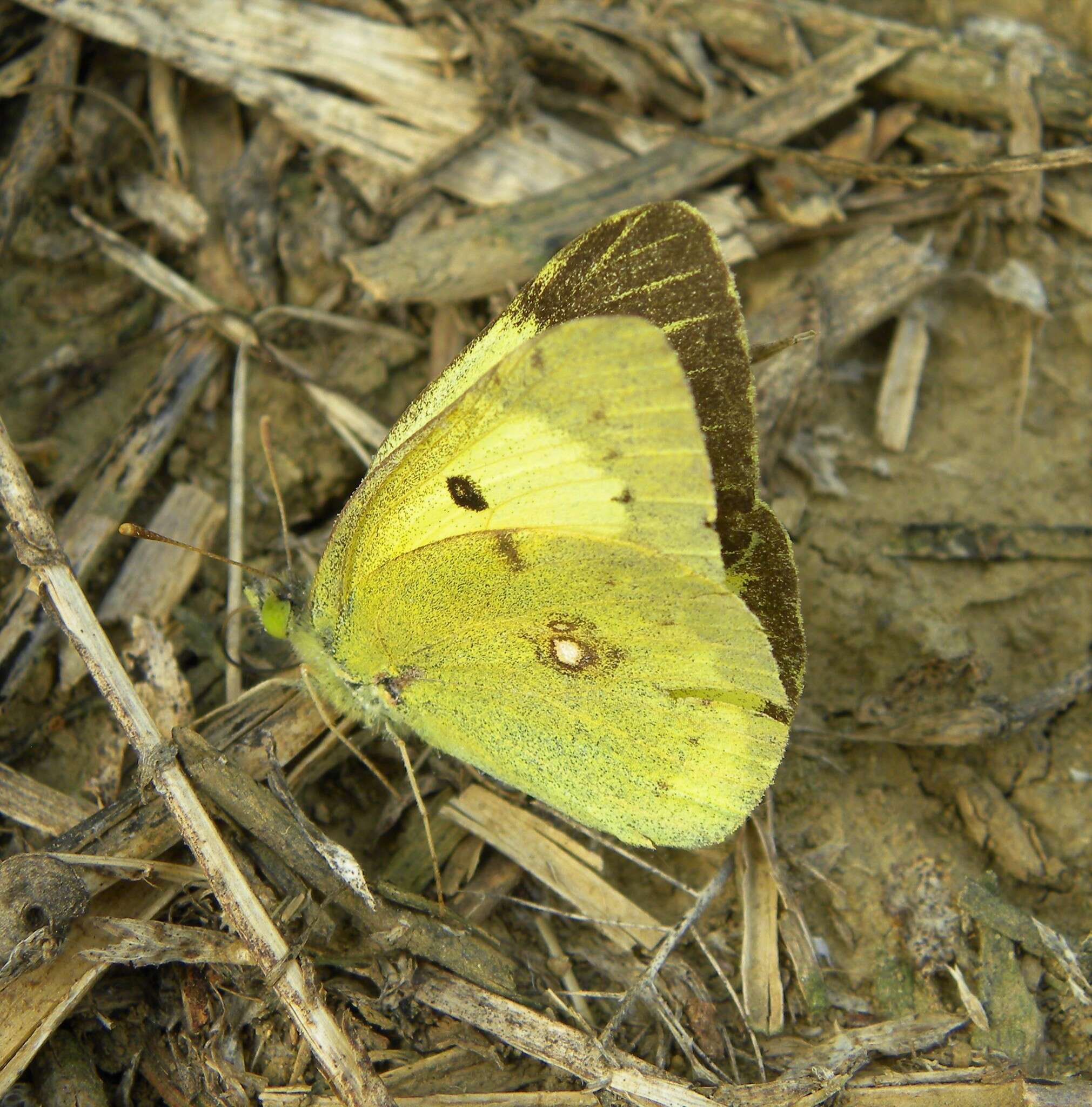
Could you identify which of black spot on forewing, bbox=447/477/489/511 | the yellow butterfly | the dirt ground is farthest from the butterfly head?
black spot on forewing, bbox=447/477/489/511

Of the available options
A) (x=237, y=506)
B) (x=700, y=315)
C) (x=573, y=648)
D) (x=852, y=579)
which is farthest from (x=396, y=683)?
(x=852, y=579)

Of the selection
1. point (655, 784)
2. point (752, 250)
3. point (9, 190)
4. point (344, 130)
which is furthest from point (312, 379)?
point (655, 784)

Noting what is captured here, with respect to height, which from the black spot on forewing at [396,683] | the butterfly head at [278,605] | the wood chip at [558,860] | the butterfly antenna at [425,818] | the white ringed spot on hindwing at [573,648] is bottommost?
the wood chip at [558,860]

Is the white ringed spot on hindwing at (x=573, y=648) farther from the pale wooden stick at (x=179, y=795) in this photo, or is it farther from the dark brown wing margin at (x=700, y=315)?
the pale wooden stick at (x=179, y=795)

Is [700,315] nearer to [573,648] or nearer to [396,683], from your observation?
[573,648]

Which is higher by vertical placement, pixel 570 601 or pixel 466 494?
pixel 466 494

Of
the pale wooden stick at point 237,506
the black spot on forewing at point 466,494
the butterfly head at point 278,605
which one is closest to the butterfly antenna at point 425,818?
the butterfly head at point 278,605

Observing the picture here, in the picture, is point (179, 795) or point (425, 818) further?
point (425, 818)

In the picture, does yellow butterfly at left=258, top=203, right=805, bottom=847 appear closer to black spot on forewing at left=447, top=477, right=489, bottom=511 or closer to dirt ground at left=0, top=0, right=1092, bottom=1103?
black spot on forewing at left=447, top=477, right=489, bottom=511

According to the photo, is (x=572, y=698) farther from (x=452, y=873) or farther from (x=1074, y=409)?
(x=1074, y=409)
